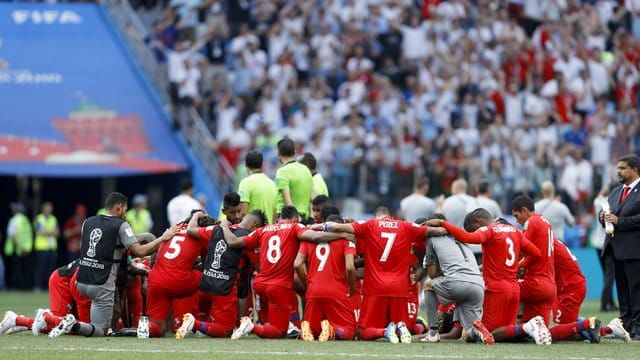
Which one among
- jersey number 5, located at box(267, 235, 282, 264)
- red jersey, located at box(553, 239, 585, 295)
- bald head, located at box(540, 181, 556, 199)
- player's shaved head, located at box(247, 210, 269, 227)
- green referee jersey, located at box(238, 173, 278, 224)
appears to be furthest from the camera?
bald head, located at box(540, 181, 556, 199)

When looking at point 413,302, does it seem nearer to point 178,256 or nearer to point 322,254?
point 322,254

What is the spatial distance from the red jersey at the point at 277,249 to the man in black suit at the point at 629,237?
3476 millimetres

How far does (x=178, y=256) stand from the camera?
52.6 feet

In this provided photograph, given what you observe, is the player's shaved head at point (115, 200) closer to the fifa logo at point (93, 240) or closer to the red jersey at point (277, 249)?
the fifa logo at point (93, 240)

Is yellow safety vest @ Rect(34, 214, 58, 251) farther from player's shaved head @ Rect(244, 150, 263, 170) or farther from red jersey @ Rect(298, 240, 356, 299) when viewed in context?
red jersey @ Rect(298, 240, 356, 299)

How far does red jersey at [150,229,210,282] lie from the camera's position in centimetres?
1598

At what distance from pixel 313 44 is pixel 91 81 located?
524 centimetres

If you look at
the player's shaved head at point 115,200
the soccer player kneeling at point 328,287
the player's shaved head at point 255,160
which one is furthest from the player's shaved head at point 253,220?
the player's shaved head at point 115,200

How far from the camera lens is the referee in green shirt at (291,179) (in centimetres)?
1808

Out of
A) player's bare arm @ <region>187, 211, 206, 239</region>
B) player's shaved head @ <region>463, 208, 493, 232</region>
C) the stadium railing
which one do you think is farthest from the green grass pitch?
the stadium railing

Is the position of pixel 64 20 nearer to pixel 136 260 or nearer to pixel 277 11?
pixel 277 11

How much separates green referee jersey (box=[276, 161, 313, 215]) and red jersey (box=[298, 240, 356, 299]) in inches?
101

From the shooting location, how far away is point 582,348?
47.2 ft

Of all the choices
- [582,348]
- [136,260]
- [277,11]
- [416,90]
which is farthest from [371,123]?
[582,348]
